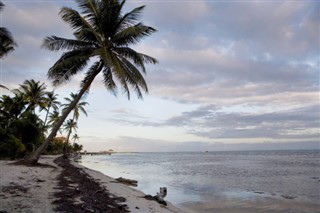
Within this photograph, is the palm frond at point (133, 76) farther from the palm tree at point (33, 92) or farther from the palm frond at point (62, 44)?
the palm tree at point (33, 92)

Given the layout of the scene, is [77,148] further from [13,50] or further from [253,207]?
[253,207]

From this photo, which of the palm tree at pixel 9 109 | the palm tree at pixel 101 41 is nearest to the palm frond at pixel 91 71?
the palm tree at pixel 101 41

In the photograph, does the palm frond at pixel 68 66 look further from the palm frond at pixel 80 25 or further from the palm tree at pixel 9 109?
the palm tree at pixel 9 109

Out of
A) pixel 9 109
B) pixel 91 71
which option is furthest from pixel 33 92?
pixel 91 71

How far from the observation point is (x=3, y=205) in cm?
700

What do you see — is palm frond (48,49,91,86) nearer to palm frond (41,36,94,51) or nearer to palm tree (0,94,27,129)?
palm frond (41,36,94,51)

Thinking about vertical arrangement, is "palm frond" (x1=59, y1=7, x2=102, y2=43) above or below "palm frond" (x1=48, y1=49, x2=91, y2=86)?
above

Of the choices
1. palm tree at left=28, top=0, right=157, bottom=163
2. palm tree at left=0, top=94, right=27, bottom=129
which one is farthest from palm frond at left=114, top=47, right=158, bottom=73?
palm tree at left=0, top=94, right=27, bottom=129

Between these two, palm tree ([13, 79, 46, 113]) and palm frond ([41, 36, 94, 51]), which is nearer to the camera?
palm frond ([41, 36, 94, 51])

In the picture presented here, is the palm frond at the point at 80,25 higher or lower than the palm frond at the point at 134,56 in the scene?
higher

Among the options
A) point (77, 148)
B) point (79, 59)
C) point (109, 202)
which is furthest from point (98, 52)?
point (77, 148)

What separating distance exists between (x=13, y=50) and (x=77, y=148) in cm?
8975

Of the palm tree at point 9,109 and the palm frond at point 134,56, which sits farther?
the palm tree at point 9,109

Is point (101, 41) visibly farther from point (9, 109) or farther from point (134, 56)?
point (9, 109)
